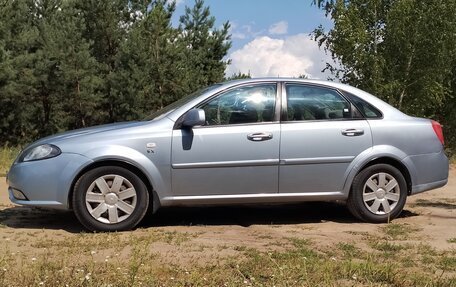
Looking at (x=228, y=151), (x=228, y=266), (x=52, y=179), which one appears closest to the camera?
(x=228, y=266)

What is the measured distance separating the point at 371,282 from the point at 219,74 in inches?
824

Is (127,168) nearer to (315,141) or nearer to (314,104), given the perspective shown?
(315,141)

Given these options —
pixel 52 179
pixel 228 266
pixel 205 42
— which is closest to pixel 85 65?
pixel 205 42

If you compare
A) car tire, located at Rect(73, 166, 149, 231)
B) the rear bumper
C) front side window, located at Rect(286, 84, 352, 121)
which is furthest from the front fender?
the rear bumper

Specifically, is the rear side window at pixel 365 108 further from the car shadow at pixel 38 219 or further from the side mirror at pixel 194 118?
the car shadow at pixel 38 219

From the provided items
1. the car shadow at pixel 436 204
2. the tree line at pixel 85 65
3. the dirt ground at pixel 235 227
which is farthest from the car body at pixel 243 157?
the tree line at pixel 85 65

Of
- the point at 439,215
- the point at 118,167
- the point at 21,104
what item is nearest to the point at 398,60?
the point at 439,215

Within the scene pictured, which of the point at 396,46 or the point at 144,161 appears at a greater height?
the point at 396,46

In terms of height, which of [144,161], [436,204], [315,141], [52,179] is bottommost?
[436,204]

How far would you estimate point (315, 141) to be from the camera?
6156mm

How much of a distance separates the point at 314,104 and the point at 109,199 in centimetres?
251

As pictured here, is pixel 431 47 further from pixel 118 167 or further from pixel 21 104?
pixel 21 104

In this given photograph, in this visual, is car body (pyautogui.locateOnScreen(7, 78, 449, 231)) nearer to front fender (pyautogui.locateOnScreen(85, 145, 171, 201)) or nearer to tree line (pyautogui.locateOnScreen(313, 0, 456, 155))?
front fender (pyautogui.locateOnScreen(85, 145, 171, 201))

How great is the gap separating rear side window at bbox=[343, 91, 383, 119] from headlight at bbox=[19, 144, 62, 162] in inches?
130
